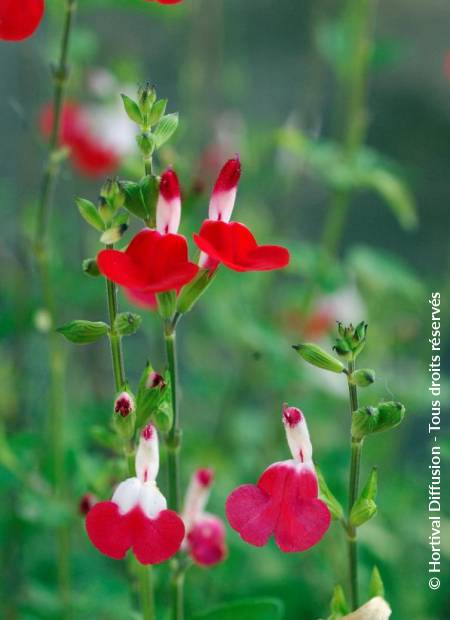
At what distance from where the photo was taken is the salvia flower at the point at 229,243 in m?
0.57

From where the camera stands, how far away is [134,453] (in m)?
0.61

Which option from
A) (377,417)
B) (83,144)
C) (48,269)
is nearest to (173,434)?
(377,417)

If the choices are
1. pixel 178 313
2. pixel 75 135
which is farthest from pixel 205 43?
pixel 178 313

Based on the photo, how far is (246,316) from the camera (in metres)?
1.40

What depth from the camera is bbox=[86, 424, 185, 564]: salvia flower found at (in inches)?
21.6

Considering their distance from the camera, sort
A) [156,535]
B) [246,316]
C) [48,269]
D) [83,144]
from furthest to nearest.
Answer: [83,144] < [246,316] < [48,269] < [156,535]

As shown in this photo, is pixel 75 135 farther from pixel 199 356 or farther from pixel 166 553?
pixel 166 553

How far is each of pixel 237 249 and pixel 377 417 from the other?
0.13 metres

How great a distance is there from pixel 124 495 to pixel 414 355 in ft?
4.07

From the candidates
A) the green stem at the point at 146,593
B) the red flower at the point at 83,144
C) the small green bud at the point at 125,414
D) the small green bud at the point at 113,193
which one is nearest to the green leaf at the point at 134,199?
the small green bud at the point at 113,193

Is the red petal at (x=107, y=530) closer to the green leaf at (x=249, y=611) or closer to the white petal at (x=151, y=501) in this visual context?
the white petal at (x=151, y=501)

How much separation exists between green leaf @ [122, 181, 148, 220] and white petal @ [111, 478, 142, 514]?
15 centimetres

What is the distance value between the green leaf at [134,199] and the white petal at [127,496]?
155 mm

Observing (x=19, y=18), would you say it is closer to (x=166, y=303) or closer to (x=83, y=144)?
(x=166, y=303)
